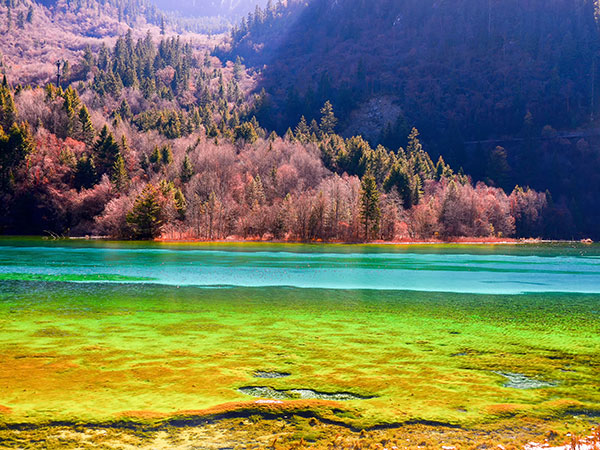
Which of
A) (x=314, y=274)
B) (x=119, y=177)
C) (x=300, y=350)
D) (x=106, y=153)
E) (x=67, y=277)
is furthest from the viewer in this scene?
(x=106, y=153)

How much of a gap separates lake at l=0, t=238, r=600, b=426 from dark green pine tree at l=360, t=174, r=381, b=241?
7729 centimetres

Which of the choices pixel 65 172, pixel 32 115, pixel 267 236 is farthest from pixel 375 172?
pixel 32 115

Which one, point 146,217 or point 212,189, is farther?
point 212,189

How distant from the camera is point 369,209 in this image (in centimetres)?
11419

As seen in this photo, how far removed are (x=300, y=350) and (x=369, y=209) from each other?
98142 millimetres

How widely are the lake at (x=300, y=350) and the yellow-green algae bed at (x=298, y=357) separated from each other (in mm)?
62

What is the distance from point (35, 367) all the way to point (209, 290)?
63.1 feet

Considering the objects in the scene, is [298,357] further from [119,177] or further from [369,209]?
[119,177]

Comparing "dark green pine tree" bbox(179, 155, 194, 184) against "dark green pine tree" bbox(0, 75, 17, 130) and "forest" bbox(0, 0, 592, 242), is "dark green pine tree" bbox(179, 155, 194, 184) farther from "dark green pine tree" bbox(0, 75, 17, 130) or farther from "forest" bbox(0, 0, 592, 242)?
"dark green pine tree" bbox(0, 75, 17, 130)

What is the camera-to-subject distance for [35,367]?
48.2ft

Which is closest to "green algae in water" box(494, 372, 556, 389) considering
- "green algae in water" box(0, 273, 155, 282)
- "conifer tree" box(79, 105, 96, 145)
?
"green algae in water" box(0, 273, 155, 282)

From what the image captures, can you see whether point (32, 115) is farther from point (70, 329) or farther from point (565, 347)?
point (565, 347)

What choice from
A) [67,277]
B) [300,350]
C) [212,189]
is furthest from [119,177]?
[300,350]

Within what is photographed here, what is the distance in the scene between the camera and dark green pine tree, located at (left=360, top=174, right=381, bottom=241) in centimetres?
11406
